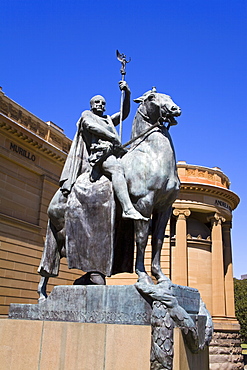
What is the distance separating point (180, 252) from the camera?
31.8m

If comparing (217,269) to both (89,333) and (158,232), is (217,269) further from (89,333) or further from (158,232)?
(89,333)

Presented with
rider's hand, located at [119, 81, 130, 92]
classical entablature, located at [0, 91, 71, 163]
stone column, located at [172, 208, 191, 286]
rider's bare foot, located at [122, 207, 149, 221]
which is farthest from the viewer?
stone column, located at [172, 208, 191, 286]

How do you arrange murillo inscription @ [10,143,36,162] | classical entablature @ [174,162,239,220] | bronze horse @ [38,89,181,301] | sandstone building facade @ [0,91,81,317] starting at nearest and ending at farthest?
1. bronze horse @ [38,89,181,301]
2. sandstone building facade @ [0,91,81,317]
3. murillo inscription @ [10,143,36,162]
4. classical entablature @ [174,162,239,220]

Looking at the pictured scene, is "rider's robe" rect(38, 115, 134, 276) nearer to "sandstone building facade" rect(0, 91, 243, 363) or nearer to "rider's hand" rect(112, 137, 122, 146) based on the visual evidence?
"rider's hand" rect(112, 137, 122, 146)

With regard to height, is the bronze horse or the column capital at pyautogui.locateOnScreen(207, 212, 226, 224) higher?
the column capital at pyautogui.locateOnScreen(207, 212, 226, 224)

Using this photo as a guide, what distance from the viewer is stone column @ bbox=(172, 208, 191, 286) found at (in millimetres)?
31281

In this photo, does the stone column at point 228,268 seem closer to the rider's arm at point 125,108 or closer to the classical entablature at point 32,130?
the classical entablature at point 32,130

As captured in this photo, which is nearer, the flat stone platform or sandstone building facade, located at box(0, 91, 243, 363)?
the flat stone platform

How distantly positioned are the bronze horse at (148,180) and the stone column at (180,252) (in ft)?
85.4

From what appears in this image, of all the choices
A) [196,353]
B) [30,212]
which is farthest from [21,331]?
[30,212]

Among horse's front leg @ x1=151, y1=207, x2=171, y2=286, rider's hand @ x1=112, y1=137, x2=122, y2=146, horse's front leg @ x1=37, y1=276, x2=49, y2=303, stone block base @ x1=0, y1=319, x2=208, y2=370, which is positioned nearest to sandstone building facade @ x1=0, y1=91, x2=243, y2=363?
horse's front leg @ x1=37, y1=276, x2=49, y2=303

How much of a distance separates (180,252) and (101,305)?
27.3 metres

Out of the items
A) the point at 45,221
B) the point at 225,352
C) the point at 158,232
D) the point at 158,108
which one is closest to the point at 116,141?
the point at 158,108

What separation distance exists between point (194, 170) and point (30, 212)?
14.8m
